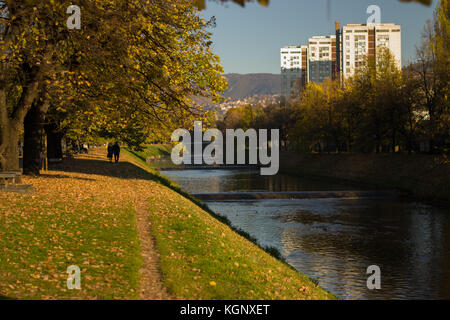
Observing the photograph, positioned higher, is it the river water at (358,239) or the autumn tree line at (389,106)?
the autumn tree line at (389,106)

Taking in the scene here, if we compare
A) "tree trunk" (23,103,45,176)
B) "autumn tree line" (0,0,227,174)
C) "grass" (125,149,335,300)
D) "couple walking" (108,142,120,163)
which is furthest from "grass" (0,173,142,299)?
"couple walking" (108,142,120,163)

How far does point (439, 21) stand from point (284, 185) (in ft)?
74.9

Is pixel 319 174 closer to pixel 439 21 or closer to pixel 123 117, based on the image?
pixel 439 21

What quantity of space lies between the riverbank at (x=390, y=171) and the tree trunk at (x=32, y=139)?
96.1ft

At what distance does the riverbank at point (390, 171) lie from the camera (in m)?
44.2

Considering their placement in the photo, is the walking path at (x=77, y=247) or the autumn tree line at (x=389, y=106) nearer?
the walking path at (x=77, y=247)

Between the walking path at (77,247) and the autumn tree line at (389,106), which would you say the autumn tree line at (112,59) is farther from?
the autumn tree line at (389,106)

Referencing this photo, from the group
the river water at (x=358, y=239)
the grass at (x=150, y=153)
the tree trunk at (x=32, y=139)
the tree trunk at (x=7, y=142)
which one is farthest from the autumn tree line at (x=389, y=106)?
→ the grass at (x=150, y=153)

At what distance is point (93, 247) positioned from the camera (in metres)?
12.9

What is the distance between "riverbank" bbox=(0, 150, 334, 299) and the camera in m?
9.91

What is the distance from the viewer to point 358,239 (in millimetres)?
27250

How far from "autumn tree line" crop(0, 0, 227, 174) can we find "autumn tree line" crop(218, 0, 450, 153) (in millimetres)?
26740
